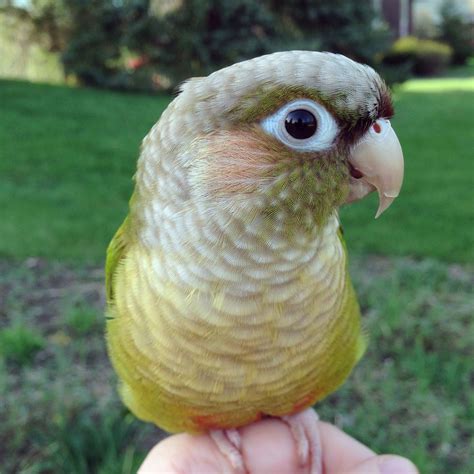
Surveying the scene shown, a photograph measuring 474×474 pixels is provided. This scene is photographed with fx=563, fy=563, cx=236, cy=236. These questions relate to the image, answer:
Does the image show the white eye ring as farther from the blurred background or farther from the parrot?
the blurred background

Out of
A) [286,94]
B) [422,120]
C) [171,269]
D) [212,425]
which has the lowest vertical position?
[422,120]

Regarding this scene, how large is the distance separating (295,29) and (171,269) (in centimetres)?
1169

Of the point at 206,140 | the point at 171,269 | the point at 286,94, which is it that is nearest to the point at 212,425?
the point at 171,269

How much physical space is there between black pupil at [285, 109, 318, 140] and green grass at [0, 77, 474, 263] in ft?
3.37

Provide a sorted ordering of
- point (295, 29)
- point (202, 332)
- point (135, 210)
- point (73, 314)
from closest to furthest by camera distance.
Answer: point (202, 332) < point (135, 210) < point (73, 314) < point (295, 29)

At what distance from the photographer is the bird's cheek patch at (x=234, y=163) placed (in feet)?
4.11

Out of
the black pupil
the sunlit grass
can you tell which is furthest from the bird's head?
the sunlit grass

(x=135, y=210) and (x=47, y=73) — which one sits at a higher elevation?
(x=135, y=210)

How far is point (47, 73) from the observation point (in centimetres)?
1326

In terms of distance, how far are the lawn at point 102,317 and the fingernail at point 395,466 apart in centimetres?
84

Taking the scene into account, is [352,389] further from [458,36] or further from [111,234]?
[458,36]

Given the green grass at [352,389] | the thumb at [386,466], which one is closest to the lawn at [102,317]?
the green grass at [352,389]

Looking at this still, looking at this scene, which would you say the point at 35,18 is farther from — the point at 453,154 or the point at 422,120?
the point at 453,154

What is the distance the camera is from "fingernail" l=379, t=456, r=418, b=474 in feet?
5.14
